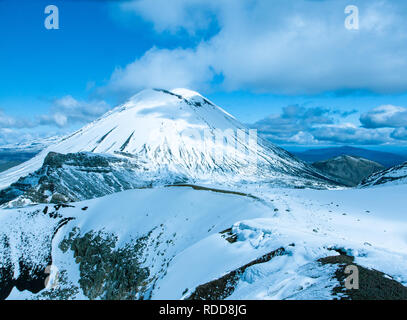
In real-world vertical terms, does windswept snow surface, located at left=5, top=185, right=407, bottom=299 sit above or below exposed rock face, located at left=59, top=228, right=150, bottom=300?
above

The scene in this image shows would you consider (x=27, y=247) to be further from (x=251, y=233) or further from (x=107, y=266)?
(x=251, y=233)

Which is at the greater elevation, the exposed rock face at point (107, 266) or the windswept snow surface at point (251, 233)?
the windswept snow surface at point (251, 233)

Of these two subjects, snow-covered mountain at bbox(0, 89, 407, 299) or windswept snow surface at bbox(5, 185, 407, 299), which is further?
windswept snow surface at bbox(5, 185, 407, 299)

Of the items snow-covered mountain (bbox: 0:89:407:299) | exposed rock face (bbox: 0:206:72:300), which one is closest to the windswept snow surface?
snow-covered mountain (bbox: 0:89:407:299)

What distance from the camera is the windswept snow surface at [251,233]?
14.8 metres

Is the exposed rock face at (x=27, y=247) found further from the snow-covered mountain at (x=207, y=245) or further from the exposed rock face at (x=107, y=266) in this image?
the exposed rock face at (x=107, y=266)

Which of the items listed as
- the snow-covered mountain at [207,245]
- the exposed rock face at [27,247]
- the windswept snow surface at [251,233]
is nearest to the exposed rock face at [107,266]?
the snow-covered mountain at [207,245]

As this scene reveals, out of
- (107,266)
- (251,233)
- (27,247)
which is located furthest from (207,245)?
(27,247)

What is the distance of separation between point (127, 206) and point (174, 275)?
85.5ft

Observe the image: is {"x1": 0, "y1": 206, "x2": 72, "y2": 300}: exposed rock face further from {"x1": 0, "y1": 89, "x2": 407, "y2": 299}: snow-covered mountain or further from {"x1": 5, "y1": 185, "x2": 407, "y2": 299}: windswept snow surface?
{"x1": 5, "y1": 185, "x2": 407, "y2": 299}: windswept snow surface

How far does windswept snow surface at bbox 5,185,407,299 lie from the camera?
14.8 metres

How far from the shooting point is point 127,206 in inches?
1759

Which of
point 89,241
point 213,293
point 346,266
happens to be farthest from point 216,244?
point 89,241

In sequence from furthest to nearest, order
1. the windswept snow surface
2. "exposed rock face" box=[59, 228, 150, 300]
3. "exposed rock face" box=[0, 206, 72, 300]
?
"exposed rock face" box=[0, 206, 72, 300] → "exposed rock face" box=[59, 228, 150, 300] → the windswept snow surface
